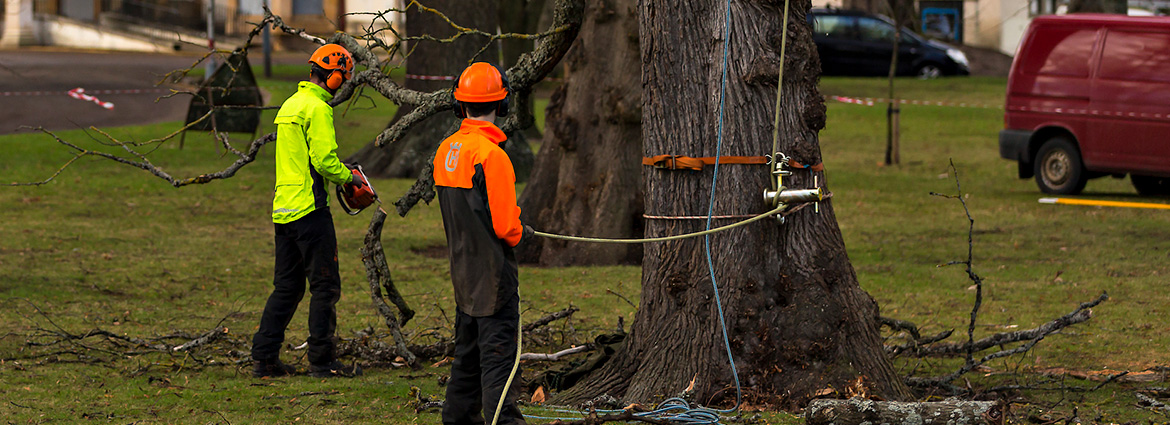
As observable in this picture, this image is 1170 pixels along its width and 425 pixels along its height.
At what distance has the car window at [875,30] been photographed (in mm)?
30094

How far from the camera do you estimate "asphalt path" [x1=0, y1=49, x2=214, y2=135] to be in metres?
21.9

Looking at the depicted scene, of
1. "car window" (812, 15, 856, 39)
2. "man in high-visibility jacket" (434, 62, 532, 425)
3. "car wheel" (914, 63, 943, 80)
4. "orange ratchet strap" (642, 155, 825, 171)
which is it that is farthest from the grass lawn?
"car wheel" (914, 63, 943, 80)

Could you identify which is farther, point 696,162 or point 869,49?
point 869,49

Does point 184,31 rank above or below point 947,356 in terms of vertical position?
above

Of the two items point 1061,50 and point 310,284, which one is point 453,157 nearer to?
point 310,284

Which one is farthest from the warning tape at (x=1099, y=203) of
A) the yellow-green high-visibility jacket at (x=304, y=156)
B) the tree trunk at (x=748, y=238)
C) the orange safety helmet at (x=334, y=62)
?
the yellow-green high-visibility jacket at (x=304, y=156)

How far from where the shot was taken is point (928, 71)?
31109 millimetres

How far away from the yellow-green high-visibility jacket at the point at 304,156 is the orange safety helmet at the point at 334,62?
128mm

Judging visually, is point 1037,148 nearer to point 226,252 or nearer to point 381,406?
point 226,252

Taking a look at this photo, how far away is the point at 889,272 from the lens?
1065cm

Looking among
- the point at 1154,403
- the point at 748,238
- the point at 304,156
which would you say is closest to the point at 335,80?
the point at 304,156

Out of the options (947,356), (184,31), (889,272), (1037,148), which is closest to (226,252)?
(889,272)

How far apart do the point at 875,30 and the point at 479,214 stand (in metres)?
26.3

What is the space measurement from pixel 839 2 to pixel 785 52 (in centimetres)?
3632
